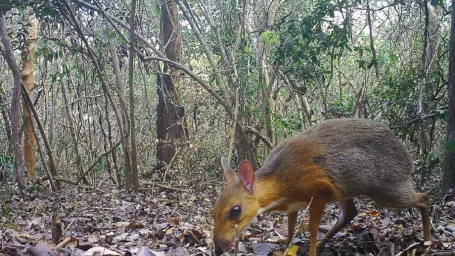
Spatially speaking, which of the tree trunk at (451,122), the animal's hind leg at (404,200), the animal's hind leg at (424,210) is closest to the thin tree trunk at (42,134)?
the tree trunk at (451,122)

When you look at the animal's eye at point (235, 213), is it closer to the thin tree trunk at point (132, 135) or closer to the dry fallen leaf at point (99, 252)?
the dry fallen leaf at point (99, 252)

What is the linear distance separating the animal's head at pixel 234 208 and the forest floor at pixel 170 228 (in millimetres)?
410

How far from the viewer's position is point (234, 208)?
3.52 metres

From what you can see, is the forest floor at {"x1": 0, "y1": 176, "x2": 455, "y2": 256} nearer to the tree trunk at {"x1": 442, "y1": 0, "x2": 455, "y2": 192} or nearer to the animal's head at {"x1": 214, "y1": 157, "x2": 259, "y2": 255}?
the tree trunk at {"x1": 442, "y1": 0, "x2": 455, "y2": 192}

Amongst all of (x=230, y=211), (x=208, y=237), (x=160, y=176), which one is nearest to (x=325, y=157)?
(x=230, y=211)

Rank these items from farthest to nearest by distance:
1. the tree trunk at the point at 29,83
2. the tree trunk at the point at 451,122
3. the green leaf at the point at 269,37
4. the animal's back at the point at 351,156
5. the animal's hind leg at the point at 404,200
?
1. the tree trunk at the point at 29,83
2. the green leaf at the point at 269,37
3. the tree trunk at the point at 451,122
4. the animal's hind leg at the point at 404,200
5. the animal's back at the point at 351,156

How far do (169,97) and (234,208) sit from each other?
22.8ft

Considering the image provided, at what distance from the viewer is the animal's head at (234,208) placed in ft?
11.3

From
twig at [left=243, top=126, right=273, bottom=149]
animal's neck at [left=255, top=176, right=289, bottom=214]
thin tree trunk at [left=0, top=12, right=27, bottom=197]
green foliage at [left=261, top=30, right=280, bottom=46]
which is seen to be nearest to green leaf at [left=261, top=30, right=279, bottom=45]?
green foliage at [left=261, top=30, right=280, bottom=46]

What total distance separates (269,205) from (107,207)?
389 cm

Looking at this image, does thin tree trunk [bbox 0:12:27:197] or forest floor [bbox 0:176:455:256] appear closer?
forest floor [bbox 0:176:455:256]

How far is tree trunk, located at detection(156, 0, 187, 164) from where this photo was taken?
10.4m

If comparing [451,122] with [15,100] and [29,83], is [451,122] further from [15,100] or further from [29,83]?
[29,83]

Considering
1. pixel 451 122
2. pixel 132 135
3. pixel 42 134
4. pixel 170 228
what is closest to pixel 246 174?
pixel 170 228
